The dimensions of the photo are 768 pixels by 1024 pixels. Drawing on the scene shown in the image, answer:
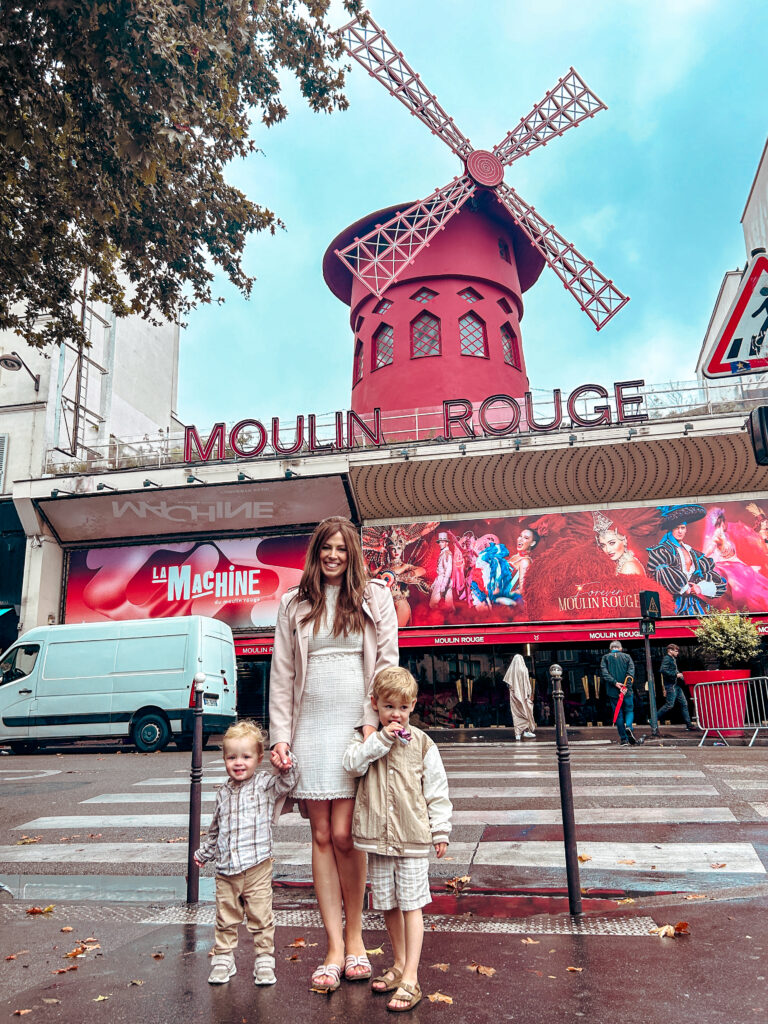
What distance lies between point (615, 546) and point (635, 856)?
45.8ft

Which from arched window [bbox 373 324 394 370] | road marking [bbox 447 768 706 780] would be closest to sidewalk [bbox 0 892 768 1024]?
road marking [bbox 447 768 706 780]

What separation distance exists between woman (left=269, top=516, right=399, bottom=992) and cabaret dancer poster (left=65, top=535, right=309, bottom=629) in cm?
1628

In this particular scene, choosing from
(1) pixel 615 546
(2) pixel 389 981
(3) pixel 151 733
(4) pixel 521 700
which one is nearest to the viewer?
(2) pixel 389 981

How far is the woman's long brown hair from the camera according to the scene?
3.11 meters

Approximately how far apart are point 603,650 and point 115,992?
16.2m

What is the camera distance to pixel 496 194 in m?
23.5

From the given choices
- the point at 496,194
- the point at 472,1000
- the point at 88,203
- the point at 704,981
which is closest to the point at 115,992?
the point at 472,1000

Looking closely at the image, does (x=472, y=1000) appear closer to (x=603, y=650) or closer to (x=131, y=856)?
(x=131, y=856)

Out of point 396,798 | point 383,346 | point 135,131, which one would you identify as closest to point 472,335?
point 383,346

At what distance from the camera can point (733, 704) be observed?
1091 cm

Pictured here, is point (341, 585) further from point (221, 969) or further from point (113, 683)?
point (113, 683)

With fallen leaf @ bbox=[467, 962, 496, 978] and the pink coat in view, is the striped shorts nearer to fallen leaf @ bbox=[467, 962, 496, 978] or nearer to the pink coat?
fallen leaf @ bbox=[467, 962, 496, 978]

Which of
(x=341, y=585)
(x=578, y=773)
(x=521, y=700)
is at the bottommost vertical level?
(x=578, y=773)

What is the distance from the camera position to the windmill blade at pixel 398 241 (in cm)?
2195
